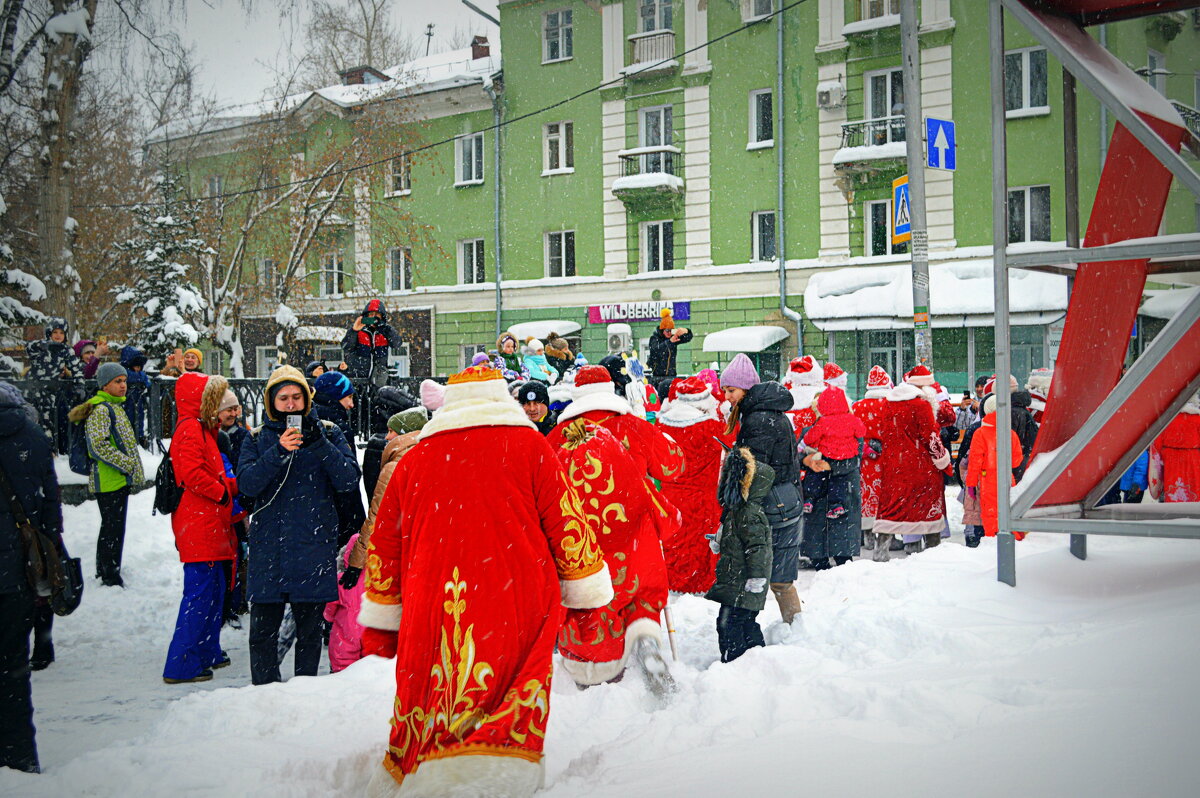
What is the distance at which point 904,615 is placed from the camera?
472cm

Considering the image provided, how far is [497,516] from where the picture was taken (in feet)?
9.93

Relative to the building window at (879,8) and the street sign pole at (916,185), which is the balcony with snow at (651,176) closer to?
the building window at (879,8)

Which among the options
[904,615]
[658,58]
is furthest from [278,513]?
[658,58]

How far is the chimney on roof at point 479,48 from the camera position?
2988 centimetres

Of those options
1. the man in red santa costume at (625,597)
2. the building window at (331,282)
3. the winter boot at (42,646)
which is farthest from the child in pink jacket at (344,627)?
the building window at (331,282)

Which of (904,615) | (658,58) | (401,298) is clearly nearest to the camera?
(904,615)

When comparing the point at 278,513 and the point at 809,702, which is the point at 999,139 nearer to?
the point at 809,702

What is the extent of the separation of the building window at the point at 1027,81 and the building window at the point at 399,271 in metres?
16.5

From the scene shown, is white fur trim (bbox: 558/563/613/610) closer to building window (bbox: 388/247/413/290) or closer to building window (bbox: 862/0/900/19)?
building window (bbox: 862/0/900/19)

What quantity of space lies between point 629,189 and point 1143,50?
46.5 feet

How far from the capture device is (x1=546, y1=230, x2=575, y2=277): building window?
2562cm

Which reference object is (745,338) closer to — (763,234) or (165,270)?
(763,234)

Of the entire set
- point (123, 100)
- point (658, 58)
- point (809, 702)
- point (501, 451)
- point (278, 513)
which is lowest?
point (809, 702)

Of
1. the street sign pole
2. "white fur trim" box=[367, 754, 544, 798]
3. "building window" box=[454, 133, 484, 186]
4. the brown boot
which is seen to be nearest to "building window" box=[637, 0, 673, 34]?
"building window" box=[454, 133, 484, 186]
